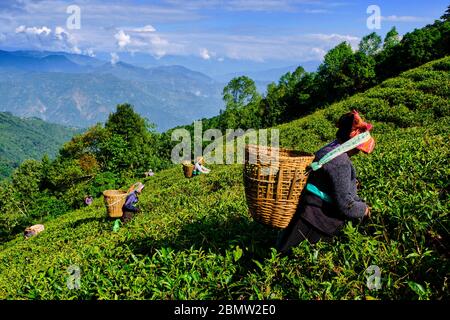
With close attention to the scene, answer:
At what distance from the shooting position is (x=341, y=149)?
3.55 meters

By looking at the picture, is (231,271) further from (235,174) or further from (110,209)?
(235,174)

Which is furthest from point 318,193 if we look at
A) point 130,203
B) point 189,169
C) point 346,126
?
point 189,169

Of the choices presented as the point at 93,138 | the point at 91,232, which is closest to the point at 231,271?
the point at 91,232

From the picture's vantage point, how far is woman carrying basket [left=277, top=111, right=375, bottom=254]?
11.8 feet

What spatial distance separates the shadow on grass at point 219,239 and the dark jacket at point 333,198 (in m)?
0.94

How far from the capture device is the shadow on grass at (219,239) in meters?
4.79

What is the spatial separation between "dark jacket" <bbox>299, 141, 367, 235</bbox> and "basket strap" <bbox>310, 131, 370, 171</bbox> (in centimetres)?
5

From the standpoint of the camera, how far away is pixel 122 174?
45.2 metres

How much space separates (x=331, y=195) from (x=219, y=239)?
2.13 m

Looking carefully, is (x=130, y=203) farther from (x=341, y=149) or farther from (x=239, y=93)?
(x=239, y=93)

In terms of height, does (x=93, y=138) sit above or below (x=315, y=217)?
below

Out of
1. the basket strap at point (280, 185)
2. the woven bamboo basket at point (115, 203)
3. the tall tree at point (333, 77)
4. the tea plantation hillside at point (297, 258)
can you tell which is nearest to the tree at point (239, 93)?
the tall tree at point (333, 77)

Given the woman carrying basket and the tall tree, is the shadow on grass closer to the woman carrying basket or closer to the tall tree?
the woman carrying basket
